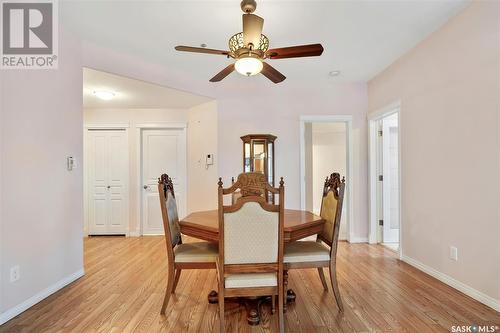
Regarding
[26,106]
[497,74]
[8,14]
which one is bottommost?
[26,106]

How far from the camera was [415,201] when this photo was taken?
2.97 meters

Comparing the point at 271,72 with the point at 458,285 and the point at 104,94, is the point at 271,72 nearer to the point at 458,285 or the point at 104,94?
the point at 458,285

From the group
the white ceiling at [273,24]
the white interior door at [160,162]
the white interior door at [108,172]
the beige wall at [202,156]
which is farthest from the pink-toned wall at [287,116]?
the white interior door at [108,172]

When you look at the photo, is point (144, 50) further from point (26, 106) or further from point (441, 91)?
point (441, 91)

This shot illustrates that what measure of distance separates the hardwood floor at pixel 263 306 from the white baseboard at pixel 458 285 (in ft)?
0.20

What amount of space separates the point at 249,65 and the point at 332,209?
4.67 feet

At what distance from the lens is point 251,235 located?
5.44ft

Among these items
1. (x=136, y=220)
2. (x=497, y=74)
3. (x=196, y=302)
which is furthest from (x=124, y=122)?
(x=497, y=74)

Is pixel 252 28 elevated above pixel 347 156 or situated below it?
above

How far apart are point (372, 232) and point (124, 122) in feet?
15.4

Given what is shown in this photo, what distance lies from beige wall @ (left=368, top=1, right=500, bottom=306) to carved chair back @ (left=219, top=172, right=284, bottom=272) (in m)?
1.82

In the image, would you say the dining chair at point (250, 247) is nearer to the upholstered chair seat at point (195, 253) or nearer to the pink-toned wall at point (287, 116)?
the upholstered chair seat at point (195, 253)

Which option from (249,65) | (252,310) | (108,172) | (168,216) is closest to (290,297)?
(252,310)

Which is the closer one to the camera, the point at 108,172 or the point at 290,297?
the point at 290,297
